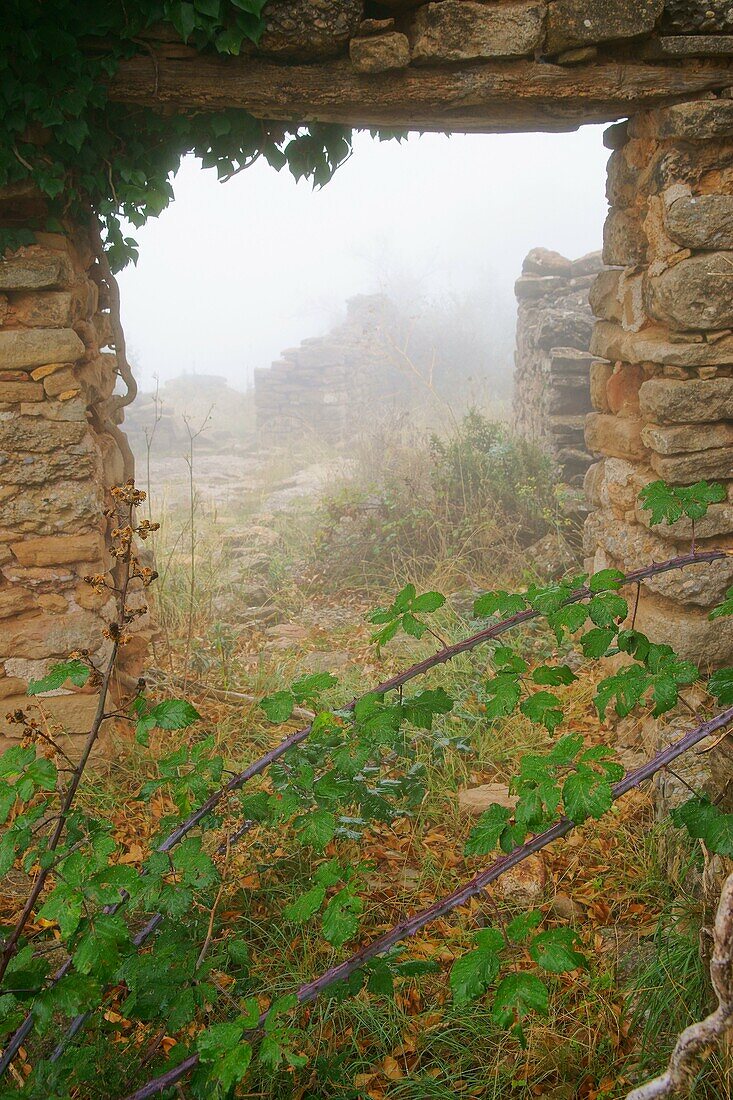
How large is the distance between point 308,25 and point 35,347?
1617 mm

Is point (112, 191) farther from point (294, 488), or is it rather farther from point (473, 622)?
point (294, 488)

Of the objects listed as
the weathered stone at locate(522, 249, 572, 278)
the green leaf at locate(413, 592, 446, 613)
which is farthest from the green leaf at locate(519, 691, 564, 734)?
the weathered stone at locate(522, 249, 572, 278)

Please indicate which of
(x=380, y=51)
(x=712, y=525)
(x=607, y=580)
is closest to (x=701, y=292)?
(x=712, y=525)

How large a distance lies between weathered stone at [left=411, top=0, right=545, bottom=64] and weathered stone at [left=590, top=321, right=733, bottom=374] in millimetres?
1223

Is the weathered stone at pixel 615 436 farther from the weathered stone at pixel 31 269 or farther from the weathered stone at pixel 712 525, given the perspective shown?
the weathered stone at pixel 31 269

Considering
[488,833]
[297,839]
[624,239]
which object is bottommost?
[297,839]

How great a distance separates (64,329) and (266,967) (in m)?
2.58

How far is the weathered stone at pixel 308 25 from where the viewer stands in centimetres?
265

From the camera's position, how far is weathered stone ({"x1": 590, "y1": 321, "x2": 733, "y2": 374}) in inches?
124

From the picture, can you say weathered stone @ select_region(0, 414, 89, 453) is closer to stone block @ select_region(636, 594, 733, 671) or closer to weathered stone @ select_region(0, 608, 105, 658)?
weathered stone @ select_region(0, 608, 105, 658)

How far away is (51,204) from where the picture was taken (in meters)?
3.17

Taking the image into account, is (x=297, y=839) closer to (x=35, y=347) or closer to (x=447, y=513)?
(x=35, y=347)

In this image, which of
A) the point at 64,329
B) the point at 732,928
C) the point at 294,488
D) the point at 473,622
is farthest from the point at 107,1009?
the point at 294,488

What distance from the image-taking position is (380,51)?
9.06ft
